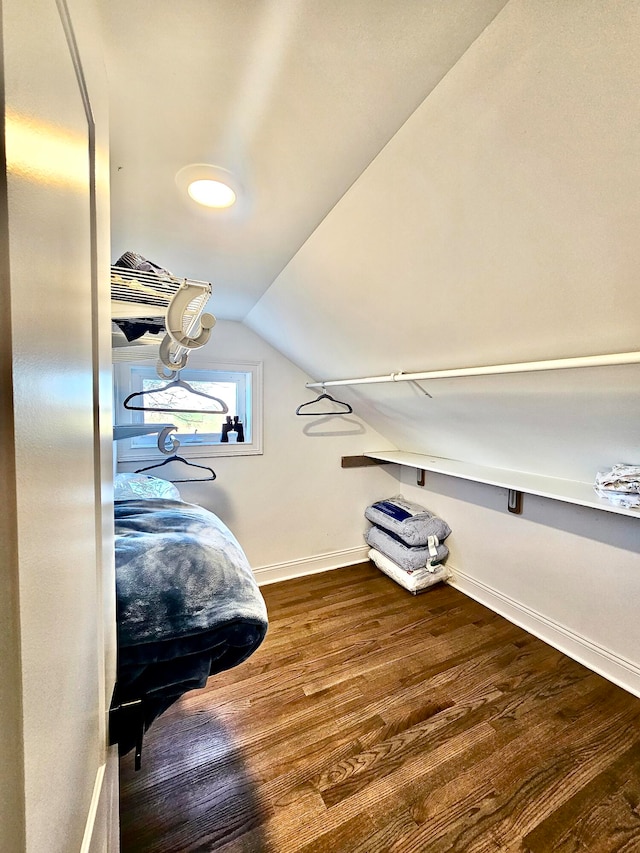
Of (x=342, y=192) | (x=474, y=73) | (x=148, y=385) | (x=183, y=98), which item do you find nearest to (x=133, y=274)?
(x=183, y=98)

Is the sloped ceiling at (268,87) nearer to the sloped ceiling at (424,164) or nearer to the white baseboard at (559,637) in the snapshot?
the sloped ceiling at (424,164)

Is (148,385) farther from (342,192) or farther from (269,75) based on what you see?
(269,75)

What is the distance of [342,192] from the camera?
41.1 inches

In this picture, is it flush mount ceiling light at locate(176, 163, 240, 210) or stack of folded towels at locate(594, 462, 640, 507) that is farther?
stack of folded towels at locate(594, 462, 640, 507)

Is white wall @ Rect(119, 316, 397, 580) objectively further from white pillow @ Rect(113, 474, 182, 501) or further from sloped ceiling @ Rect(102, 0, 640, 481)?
sloped ceiling @ Rect(102, 0, 640, 481)

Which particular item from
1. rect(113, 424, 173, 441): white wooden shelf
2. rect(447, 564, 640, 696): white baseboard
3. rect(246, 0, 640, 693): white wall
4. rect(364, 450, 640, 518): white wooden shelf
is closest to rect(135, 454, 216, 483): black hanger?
rect(113, 424, 173, 441): white wooden shelf

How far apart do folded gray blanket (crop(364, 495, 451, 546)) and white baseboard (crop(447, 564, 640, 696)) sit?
0.37m

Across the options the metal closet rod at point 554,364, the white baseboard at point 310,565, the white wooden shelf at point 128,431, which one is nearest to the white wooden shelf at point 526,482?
the metal closet rod at point 554,364

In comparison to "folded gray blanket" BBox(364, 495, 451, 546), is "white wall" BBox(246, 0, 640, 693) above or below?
above

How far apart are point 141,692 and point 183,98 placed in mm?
1239

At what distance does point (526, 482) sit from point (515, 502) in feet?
1.09

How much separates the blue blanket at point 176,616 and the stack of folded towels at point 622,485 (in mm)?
1590

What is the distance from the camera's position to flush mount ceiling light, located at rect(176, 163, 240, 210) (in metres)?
0.96

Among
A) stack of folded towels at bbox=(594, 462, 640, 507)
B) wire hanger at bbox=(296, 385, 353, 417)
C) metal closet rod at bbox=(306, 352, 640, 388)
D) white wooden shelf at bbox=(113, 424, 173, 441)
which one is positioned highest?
metal closet rod at bbox=(306, 352, 640, 388)
